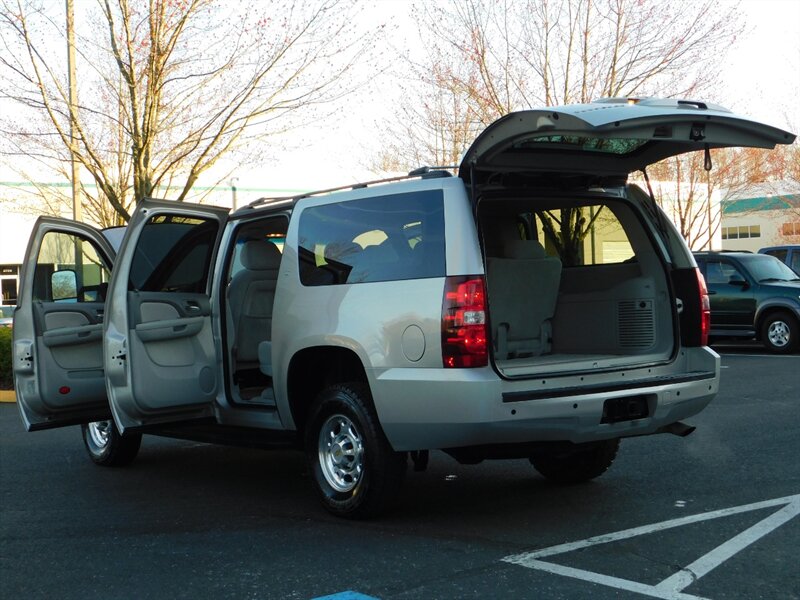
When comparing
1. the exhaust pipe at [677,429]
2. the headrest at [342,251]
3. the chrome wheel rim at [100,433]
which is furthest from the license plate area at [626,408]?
the chrome wheel rim at [100,433]

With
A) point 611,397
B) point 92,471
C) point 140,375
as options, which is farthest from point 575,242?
point 92,471

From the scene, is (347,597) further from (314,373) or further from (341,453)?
(314,373)

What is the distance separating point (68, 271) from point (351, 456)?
9.82 ft

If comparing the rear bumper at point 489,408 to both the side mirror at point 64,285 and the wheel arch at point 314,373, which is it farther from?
the side mirror at point 64,285

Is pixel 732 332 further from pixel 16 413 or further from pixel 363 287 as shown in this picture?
pixel 363 287

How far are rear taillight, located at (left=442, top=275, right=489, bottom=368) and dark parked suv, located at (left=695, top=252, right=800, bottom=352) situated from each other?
41.3 feet

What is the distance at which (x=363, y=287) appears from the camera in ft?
19.1

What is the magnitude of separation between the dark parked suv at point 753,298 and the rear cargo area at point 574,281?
425 inches

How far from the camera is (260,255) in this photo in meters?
7.27

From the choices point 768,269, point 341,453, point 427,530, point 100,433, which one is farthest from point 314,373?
point 768,269

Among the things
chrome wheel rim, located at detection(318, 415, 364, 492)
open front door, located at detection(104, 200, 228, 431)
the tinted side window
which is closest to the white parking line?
chrome wheel rim, located at detection(318, 415, 364, 492)

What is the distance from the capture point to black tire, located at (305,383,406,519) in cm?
573

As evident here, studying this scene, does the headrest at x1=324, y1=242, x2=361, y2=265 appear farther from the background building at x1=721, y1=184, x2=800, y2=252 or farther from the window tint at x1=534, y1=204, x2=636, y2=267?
the background building at x1=721, y1=184, x2=800, y2=252

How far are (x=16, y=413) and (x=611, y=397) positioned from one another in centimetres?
866
